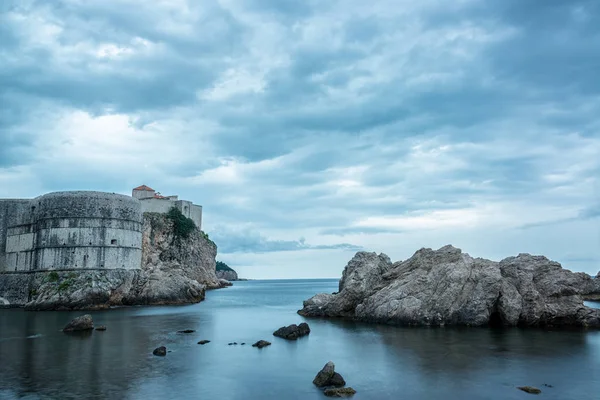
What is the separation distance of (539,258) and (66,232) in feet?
120

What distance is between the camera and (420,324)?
28266 millimetres

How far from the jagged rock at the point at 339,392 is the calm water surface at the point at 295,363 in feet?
0.95

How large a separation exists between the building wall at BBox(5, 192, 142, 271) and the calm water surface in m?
13.7

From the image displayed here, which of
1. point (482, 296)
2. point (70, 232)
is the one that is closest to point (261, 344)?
point (482, 296)

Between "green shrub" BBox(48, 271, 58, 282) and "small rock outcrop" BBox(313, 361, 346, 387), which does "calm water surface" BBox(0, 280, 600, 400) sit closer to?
"small rock outcrop" BBox(313, 361, 346, 387)

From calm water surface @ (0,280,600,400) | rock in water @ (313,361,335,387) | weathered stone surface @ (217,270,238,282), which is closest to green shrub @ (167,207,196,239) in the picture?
calm water surface @ (0,280,600,400)

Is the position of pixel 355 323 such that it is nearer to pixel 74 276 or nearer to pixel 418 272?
pixel 418 272

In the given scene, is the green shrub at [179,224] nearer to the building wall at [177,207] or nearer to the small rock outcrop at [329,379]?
the building wall at [177,207]

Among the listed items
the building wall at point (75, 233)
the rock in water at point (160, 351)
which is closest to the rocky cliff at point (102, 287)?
the building wall at point (75, 233)

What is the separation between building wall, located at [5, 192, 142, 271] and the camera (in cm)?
4231

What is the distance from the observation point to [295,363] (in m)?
19.2

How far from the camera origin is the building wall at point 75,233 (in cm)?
4231

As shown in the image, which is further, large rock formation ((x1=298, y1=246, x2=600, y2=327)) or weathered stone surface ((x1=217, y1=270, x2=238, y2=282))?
weathered stone surface ((x1=217, y1=270, x2=238, y2=282))

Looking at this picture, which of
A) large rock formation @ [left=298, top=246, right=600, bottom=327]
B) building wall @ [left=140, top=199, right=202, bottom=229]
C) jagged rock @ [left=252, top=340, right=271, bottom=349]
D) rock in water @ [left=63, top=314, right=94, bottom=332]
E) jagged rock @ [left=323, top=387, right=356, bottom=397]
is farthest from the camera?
building wall @ [left=140, top=199, right=202, bottom=229]
